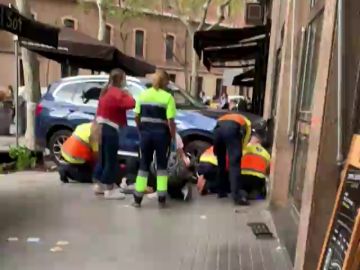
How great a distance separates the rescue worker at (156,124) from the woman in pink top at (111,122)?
2.25 ft

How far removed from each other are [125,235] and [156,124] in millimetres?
1931

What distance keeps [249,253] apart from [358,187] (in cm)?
298

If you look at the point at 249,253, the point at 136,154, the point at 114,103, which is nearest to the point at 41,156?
the point at 136,154

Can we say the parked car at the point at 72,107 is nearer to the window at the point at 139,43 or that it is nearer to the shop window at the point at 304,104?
the shop window at the point at 304,104

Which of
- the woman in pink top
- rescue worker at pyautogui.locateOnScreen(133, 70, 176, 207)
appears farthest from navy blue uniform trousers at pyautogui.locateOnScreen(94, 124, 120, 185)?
rescue worker at pyautogui.locateOnScreen(133, 70, 176, 207)

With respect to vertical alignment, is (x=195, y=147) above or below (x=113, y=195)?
above

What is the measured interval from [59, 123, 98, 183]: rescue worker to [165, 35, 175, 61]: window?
42427 millimetres

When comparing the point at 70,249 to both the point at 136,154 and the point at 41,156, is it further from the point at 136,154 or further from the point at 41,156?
the point at 41,156

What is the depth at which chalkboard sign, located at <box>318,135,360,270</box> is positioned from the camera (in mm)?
3676

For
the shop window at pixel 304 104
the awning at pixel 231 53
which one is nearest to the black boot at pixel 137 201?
the shop window at pixel 304 104

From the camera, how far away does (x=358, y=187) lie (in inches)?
149

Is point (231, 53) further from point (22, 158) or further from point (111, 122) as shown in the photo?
point (111, 122)

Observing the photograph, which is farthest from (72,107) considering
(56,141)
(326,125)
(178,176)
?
(326,125)

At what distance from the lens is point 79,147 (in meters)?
10.7
